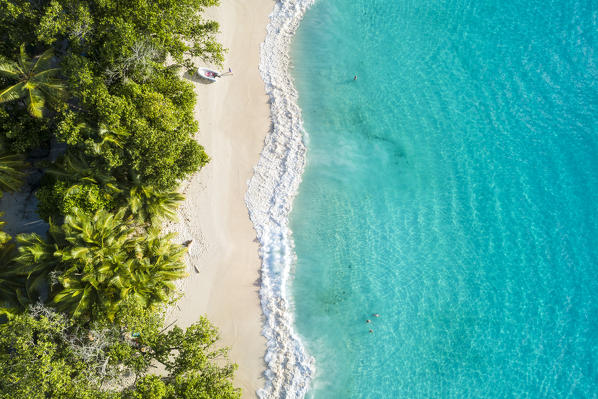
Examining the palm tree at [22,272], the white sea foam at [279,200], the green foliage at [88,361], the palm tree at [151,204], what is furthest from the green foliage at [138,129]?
the green foliage at [88,361]

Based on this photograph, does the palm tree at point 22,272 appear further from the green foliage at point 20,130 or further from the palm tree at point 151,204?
the palm tree at point 151,204

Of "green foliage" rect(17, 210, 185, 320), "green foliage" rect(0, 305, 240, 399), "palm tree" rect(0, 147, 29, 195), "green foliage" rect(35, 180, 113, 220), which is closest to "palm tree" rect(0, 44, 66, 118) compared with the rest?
"palm tree" rect(0, 147, 29, 195)

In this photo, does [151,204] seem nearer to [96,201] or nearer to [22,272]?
[96,201]

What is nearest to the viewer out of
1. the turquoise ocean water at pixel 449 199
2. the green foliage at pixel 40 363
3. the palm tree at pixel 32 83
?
the green foliage at pixel 40 363

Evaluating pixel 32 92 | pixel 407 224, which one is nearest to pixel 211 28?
pixel 32 92

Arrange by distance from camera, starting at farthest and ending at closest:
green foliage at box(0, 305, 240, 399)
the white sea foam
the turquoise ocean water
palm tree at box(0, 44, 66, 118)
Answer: the turquoise ocean water, the white sea foam, palm tree at box(0, 44, 66, 118), green foliage at box(0, 305, 240, 399)

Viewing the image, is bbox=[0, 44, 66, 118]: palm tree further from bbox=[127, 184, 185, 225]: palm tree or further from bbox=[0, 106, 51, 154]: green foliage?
bbox=[127, 184, 185, 225]: palm tree
